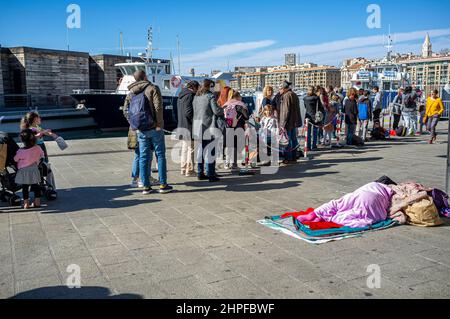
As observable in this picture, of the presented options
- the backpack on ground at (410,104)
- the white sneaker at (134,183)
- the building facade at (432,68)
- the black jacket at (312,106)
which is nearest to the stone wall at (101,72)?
the backpack on ground at (410,104)

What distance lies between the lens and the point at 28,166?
18.6 feet

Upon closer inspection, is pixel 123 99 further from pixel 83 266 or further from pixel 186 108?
pixel 83 266

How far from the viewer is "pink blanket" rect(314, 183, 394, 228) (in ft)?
15.8

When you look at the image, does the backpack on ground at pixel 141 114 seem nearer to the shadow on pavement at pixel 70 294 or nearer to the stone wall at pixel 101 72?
the shadow on pavement at pixel 70 294

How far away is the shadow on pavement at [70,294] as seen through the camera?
3.11 meters

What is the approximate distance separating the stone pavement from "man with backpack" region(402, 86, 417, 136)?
8209mm

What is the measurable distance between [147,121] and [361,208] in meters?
3.36

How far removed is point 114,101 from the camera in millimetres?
23547

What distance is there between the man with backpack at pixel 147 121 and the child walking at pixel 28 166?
1.44 m

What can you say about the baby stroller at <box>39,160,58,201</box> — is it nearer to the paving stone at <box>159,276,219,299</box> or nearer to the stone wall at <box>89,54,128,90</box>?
the paving stone at <box>159,276,219,299</box>

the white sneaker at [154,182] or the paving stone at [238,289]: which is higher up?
the white sneaker at [154,182]

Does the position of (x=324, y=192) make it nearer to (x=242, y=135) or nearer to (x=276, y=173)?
(x=276, y=173)
